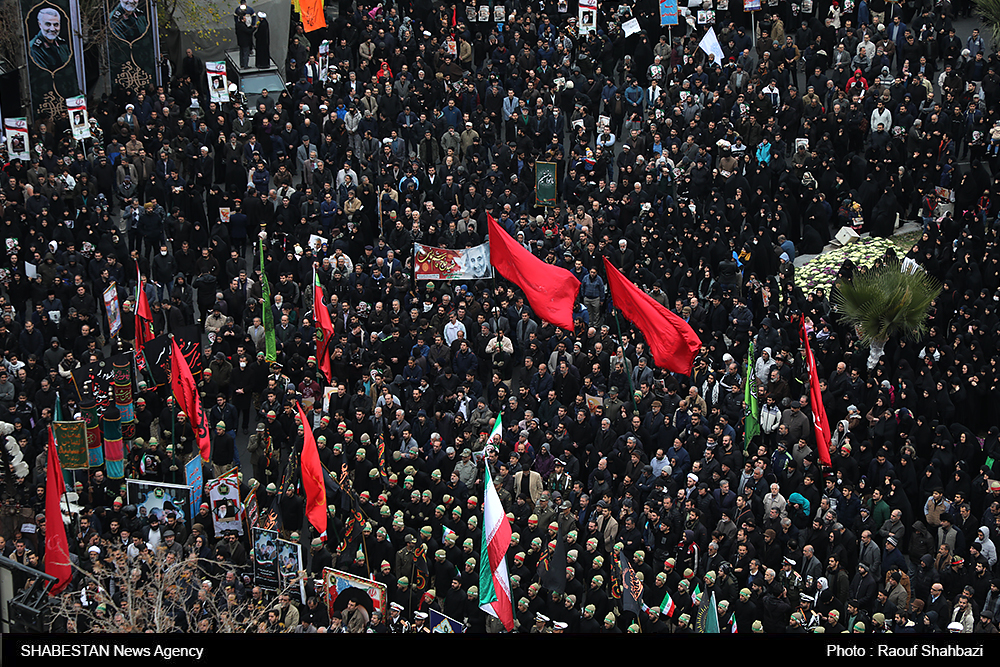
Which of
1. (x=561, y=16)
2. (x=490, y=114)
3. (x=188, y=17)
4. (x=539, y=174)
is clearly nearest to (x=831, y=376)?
(x=539, y=174)

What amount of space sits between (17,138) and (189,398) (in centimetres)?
956

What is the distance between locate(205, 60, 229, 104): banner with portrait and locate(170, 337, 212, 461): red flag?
11226 millimetres

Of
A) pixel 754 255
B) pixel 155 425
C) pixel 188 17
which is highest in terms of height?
pixel 188 17

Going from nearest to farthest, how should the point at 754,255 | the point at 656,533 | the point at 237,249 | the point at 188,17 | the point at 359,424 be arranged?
the point at 656,533, the point at 359,424, the point at 754,255, the point at 237,249, the point at 188,17

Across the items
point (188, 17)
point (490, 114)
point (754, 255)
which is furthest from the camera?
point (188, 17)

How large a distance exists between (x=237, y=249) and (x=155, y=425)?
20.6 feet

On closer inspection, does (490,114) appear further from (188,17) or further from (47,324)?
(47,324)

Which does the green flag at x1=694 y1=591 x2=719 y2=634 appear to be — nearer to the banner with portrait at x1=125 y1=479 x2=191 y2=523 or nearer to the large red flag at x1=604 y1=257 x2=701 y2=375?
the large red flag at x1=604 y1=257 x2=701 y2=375

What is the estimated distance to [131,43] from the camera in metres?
32.8

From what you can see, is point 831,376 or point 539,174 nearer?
point 831,376

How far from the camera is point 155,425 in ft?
72.5

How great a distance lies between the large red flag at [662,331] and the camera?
21594 mm

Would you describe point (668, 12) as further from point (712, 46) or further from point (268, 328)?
point (268, 328)

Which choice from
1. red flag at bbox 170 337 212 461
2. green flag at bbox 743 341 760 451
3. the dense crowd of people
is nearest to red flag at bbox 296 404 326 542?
the dense crowd of people
